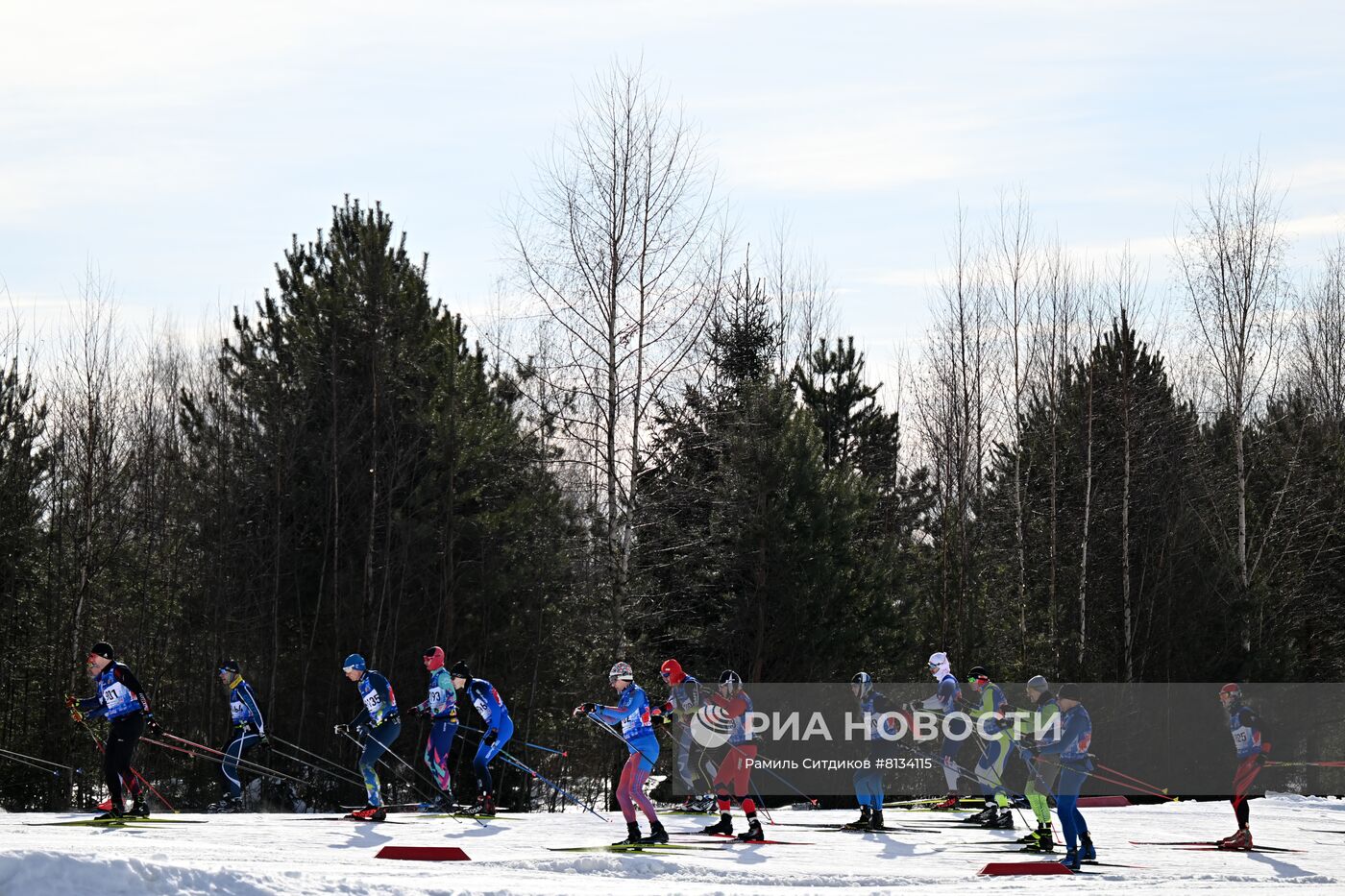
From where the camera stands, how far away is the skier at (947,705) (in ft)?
62.9

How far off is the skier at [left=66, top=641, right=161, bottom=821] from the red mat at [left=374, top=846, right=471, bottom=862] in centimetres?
322

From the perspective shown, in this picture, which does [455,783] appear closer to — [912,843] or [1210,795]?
[912,843]

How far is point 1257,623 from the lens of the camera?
34.5 metres

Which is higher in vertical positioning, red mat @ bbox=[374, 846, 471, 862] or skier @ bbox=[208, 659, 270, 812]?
skier @ bbox=[208, 659, 270, 812]

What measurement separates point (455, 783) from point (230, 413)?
9458 mm

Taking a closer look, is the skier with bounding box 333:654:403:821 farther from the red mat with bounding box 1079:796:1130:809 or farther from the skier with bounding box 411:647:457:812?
the red mat with bounding box 1079:796:1130:809

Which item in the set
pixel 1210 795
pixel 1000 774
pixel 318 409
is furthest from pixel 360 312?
pixel 1210 795

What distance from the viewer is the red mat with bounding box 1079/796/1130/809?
2580cm

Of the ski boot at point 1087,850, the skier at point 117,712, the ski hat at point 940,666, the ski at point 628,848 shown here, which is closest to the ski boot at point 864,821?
the ski hat at point 940,666

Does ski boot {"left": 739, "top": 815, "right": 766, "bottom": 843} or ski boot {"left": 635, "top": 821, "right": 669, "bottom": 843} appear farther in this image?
ski boot {"left": 739, "top": 815, "right": 766, "bottom": 843}

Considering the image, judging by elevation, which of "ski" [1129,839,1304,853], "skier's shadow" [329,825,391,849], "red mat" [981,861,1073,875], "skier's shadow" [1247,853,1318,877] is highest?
"skier's shadow" [329,825,391,849]

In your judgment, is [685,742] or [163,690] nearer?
[685,742]

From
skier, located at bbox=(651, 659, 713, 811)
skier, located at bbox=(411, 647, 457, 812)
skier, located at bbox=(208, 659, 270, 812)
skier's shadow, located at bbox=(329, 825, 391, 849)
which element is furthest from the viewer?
skier, located at bbox=(651, 659, 713, 811)

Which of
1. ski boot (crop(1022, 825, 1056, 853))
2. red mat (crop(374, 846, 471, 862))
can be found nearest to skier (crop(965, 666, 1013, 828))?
ski boot (crop(1022, 825, 1056, 853))
